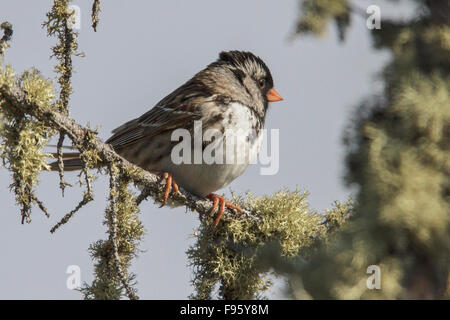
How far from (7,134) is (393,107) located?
1.68 metres

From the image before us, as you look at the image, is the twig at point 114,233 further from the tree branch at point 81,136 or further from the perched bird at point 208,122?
the perched bird at point 208,122

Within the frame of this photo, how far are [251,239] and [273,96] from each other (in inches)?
76.5

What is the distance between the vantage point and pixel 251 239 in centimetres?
347

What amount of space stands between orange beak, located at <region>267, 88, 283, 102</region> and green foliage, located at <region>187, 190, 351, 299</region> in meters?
1.63

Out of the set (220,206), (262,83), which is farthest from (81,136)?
(262,83)

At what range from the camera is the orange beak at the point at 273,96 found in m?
5.09

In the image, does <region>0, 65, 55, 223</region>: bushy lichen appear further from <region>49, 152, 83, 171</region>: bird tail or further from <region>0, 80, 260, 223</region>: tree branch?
<region>49, 152, 83, 171</region>: bird tail

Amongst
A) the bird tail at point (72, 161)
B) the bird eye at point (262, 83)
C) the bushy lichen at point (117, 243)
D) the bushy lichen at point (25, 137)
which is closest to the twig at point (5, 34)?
the bushy lichen at point (25, 137)

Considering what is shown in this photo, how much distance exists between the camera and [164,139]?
4469 millimetres

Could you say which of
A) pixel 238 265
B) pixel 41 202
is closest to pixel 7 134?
pixel 41 202

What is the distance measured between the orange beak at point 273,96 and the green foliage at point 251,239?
5.36ft

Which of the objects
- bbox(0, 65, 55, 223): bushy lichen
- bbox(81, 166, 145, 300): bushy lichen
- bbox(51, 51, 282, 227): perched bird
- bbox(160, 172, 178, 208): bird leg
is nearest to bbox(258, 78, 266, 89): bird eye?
bbox(51, 51, 282, 227): perched bird

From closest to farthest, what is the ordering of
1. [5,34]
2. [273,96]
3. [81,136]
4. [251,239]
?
[5,34], [81,136], [251,239], [273,96]

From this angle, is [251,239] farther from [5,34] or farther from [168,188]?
[5,34]
